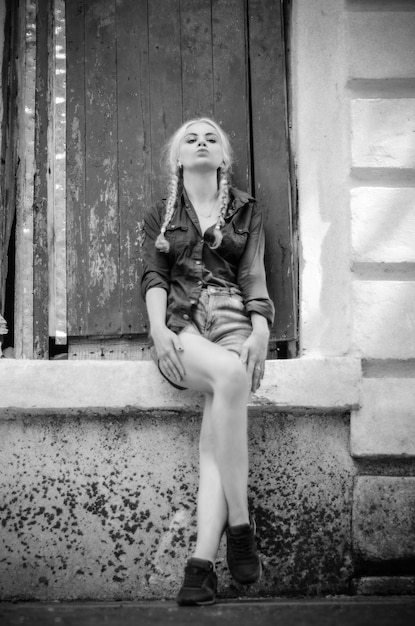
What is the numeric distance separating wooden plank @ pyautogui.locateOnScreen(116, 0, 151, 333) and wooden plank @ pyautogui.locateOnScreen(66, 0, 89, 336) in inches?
8.0

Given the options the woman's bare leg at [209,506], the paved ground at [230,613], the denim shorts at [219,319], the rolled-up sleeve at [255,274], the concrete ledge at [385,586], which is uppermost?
the rolled-up sleeve at [255,274]

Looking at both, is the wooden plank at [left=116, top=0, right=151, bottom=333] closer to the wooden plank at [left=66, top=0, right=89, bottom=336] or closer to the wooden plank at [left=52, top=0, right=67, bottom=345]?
the wooden plank at [left=66, top=0, right=89, bottom=336]

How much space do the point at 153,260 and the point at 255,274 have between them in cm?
50

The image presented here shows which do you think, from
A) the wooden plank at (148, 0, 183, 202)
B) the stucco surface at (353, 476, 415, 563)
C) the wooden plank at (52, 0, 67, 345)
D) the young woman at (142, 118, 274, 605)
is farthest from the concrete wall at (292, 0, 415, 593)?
the wooden plank at (52, 0, 67, 345)

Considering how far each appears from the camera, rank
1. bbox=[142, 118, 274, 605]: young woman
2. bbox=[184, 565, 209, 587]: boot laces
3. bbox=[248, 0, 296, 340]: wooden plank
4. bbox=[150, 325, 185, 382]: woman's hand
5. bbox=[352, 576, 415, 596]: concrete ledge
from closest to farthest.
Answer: bbox=[184, 565, 209, 587]: boot laces → bbox=[142, 118, 274, 605]: young woman → bbox=[150, 325, 185, 382]: woman's hand → bbox=[352, 576, 415, 596]: concrete ledge → bbox=[248, 0, 296, 340]: wooden plank

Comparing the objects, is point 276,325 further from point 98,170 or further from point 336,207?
point 98,170

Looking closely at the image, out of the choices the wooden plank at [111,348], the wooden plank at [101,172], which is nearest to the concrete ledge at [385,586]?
the wooden plank at [111,348]

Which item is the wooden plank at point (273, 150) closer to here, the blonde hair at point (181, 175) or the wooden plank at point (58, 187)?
the blonde hair at point (181, 175)

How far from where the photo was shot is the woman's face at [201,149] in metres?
3.77

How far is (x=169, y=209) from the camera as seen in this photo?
12.3 feet

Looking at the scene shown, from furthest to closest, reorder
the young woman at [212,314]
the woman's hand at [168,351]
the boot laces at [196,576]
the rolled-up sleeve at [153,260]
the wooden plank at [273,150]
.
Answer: the wooden plank at [273,150] < the rolled-up sleeve at [153,260] < the woman's hand at [168,351] < the young woman at [212,314] < the boot laces at [196,576]

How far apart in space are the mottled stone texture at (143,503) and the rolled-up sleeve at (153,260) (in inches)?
24.9

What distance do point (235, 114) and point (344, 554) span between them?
2.37 metres

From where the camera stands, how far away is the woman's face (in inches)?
148
